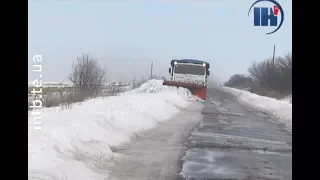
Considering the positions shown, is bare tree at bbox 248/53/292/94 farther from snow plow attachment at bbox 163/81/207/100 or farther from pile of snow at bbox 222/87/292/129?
snow plow attachment at bbox 163/81/207/100

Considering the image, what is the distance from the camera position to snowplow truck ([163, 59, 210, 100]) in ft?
12.4

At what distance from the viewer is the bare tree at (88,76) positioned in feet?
12.0

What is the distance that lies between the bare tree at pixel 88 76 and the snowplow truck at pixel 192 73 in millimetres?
620

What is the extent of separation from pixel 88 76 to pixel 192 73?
991mm

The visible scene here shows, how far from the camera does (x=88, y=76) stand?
4.04 m

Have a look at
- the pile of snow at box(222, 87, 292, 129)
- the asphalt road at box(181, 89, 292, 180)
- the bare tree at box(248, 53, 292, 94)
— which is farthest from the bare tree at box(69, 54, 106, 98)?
the bare tree at box(248, 53, 292, 94)

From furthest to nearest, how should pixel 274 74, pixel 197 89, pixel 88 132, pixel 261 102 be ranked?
pixel 261 102 < pixel 197 89 < pixel 274 74 < pixel 88 132

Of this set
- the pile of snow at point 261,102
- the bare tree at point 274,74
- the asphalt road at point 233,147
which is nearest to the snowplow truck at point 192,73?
the asphalt road at point 233,147

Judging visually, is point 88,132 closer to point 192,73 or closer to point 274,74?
point 192,73

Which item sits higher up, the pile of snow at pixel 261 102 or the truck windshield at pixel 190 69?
the truck windshield at pixel 190 69

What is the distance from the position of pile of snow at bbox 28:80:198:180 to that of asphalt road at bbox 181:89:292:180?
52 centimetres

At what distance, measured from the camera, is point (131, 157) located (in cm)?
405

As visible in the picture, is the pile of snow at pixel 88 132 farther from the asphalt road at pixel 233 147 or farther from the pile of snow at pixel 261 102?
the pile of snow at pixel 261 102

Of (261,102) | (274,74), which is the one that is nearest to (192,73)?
(274,74)
